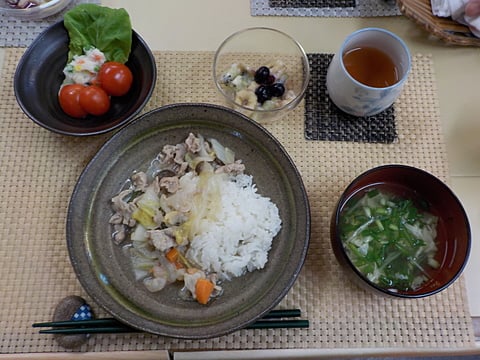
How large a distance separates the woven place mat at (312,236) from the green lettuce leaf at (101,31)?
0.16 m

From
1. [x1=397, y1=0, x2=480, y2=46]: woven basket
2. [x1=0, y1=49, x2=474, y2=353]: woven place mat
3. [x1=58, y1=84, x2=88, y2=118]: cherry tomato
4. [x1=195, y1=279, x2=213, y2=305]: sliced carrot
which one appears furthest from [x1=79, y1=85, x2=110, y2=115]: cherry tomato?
[x1=397, y1=0, x2=480, y2=46]: woven basket

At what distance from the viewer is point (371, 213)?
139cm

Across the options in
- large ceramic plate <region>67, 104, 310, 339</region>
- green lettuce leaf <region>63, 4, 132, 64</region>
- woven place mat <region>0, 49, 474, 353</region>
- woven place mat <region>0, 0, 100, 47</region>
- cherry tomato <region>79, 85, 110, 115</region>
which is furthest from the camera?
woven place mat <region>0, 0, 100, 47</region>

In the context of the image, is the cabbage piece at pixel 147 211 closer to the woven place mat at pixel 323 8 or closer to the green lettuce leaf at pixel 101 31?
the green lettuce leaf at pixel 101 31

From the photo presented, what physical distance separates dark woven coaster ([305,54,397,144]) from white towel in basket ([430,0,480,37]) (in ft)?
1.41

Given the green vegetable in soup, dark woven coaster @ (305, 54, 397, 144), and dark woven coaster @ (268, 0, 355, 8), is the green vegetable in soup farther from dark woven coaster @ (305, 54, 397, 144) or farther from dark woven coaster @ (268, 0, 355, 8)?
dark woven coaster @ (268, 0, 355, 8)

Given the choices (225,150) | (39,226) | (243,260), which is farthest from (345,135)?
(39,226)

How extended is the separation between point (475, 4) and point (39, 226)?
69.9 inches

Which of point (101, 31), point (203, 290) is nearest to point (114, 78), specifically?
point (101, 31)

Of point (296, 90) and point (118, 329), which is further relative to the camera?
point (296, 90)

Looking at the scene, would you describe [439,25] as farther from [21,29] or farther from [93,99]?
[21,29]

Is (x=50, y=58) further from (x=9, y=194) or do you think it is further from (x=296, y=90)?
(x=296, y=90)

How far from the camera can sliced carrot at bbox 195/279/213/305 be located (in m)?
1.31

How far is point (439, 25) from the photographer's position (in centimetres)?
169
